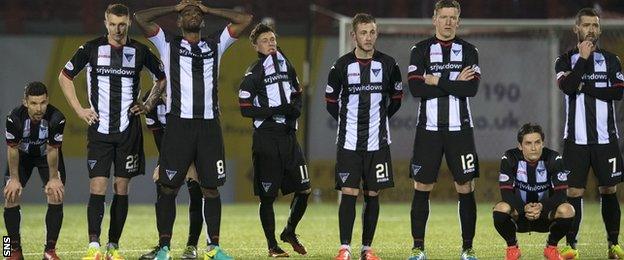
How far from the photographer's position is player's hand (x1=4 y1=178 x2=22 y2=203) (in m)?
8.93

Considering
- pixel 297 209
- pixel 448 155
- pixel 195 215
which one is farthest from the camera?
pixel 297 209

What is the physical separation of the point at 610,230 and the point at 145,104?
12.3ft

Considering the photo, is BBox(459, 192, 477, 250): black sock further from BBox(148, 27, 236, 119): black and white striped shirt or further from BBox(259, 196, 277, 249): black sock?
BBox(148, 27, 236, 119): black and white striped shirt

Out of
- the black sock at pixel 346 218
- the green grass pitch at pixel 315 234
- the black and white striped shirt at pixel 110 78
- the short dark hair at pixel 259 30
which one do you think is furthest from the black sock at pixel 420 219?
the black and white striped shirt at pixel 110 78

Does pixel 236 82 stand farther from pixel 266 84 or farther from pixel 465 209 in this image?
pixel 465 209

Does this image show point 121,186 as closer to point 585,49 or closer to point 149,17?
point 149,17

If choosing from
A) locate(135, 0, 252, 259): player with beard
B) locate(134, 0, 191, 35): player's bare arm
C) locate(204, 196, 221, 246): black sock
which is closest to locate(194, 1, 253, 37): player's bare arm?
locate(135, 0, 252, 259): player with beard

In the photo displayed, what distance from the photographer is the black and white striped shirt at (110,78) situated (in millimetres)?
8969

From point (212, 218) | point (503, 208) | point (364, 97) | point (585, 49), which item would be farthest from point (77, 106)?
point (585, 49)

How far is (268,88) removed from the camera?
997 centimetres

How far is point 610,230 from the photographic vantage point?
9656 mm

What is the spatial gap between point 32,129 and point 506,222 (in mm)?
3550

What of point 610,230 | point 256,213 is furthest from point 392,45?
point 610,230

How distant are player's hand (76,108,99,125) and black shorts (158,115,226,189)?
54 centimetres
